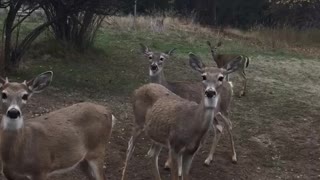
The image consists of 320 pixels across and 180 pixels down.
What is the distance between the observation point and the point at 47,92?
1095 centimetres

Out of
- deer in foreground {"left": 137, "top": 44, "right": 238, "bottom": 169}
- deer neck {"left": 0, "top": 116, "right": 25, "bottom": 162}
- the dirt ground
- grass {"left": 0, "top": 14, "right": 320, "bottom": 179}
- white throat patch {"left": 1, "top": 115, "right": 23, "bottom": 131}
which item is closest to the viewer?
white throat patch {"left": 1, "top": 115, "right": 23, "bottom": 131}

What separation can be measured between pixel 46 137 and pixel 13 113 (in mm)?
677

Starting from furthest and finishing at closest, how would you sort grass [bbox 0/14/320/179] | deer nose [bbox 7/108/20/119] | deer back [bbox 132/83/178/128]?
grass [bbox 0/14/320/179] < deer back [bbox 132/83/178/128] < deer nose [bbox 7/108/20/119]

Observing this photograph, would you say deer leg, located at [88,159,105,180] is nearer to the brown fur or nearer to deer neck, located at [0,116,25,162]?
the brown fur

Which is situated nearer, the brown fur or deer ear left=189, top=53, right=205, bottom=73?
the brown fur

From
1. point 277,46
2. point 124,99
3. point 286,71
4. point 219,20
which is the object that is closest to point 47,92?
point 124,99

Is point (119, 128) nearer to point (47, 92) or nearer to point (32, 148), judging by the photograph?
point (47, 92)

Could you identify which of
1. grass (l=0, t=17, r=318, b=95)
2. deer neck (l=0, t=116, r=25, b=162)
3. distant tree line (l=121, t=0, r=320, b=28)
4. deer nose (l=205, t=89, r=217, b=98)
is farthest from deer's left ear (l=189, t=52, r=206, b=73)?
distant tree line (l=121, t=0, r=320, b=28)

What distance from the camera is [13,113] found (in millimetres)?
5742

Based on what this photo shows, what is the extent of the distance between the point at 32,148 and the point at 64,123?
24.1 inches

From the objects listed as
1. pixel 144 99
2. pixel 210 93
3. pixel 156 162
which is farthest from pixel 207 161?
pixel 210 93

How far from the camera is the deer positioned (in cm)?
731

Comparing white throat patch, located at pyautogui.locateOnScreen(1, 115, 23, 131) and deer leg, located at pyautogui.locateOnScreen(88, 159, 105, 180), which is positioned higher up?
white throat patch, located at pyautogui.locateOnScreen(1, 115, 23, 131)

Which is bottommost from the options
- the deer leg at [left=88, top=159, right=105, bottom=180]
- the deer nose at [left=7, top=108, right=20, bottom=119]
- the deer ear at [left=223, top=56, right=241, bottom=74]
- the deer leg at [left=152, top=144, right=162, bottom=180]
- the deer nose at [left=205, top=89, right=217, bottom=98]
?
the deer leg at [left=152, top=144, right=162, bottom=180]
